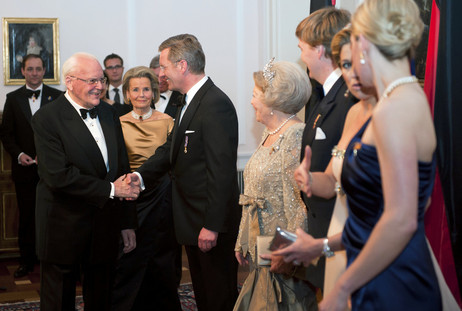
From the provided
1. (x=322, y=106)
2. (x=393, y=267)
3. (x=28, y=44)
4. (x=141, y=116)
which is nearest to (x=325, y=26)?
(x=322, y=106)

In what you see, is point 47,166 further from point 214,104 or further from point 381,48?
point 381,48

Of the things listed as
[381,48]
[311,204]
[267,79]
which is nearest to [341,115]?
[311,204]

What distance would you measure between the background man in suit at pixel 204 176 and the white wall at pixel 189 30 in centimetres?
286

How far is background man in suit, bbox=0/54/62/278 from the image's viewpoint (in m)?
5.97

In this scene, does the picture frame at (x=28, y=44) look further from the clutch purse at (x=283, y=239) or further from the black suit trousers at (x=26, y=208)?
the clutch purse at (x=283, y=239)

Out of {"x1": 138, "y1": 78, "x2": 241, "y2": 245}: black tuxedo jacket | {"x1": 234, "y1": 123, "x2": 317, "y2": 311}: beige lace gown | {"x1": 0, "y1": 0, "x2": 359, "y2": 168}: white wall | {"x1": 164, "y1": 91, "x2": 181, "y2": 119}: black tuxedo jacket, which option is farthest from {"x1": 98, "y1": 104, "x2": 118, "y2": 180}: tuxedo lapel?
{"x1": 0, "y1": 0, "x2": 359, "y2": 168}: white wall

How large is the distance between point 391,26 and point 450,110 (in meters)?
1.75

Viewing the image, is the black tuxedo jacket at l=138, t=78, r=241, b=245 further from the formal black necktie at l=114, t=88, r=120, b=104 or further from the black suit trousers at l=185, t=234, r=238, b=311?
the formal black necktie at l=114, t=88, r=120, b=104

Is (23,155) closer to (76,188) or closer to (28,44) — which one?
(28,44)

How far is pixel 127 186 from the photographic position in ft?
11.6

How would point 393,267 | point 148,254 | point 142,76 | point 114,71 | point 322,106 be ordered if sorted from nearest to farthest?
point 393,267, point 322,106, point 148,254, point 142,76, point 114,71

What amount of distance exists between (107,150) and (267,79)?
105 centimetres

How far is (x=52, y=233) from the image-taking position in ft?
11.1

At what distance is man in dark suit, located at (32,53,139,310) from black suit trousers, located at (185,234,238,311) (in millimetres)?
554
